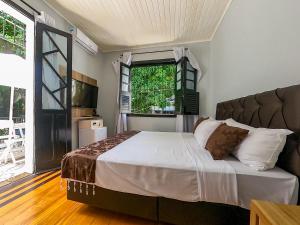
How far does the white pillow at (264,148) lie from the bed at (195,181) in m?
0.06

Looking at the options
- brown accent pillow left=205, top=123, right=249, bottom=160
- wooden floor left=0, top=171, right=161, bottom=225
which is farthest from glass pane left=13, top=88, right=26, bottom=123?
brown accent pillow left=205, top=123, right=249, bottom=160

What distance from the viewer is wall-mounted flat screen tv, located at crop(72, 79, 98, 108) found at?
353cm

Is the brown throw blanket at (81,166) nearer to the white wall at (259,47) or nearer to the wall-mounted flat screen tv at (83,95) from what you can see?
the white wall at (259,47)

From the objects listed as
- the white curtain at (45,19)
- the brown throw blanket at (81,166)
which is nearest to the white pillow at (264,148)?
the brown throw blanket at (81,166)

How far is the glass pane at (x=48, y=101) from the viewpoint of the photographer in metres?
2.59

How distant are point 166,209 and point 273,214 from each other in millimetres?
957

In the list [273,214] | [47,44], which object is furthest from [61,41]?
[273,214]

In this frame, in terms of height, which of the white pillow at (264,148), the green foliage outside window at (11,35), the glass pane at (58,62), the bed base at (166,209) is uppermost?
the green foliage outside window at (11,35)

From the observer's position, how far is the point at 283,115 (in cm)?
125

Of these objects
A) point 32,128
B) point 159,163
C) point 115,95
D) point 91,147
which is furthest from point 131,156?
point 115,95

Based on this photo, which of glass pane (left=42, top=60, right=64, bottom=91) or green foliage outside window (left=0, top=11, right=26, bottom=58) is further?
green foliage outside window (left=0, top=11, right=26, bottom=58)

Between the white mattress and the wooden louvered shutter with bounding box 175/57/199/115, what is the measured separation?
2306mm

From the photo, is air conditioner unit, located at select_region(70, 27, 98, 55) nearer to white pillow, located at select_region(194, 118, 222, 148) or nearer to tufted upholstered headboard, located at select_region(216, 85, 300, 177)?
white pillow, located at select_region(194, 118, 222, 148)

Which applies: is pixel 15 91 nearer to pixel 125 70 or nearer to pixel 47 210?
pixel 125 70
